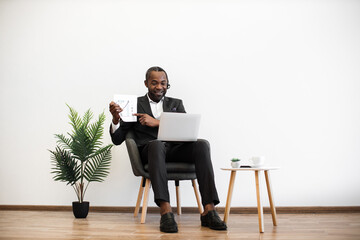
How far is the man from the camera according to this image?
2580 mm

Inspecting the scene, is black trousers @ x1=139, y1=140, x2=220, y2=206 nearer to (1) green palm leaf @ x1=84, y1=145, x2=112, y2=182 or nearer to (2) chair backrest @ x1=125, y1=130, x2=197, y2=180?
(2) chair backrest @ x1=125, y1=130, x2=197, y2=180

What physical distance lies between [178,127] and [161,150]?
208 mm

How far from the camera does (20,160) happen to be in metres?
3.94

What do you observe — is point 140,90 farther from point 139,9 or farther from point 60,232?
point 60,232

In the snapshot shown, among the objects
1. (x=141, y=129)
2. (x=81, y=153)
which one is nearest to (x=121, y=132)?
(x=141, y=129)

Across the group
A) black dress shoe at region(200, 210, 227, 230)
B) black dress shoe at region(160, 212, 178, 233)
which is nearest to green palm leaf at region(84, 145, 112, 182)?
black dress shoe at region(160, 212, 178, 233)

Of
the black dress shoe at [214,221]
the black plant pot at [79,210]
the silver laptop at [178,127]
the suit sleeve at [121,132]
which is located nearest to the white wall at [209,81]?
the black plant pot at [79,210]

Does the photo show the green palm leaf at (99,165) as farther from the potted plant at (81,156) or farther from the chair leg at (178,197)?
the chair leg at (178,197)

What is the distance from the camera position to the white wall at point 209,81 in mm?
3596

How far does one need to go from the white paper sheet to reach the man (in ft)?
0.12

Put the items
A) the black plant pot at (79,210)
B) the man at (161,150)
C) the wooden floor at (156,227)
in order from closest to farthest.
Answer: the wooden floor at (156,227) < the man at (161,150) < the black plant pot at (79,210)

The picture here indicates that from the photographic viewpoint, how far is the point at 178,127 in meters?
2.83

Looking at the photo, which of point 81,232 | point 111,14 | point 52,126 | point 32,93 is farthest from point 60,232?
point 111,14

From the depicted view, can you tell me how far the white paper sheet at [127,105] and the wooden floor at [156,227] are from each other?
75cm
